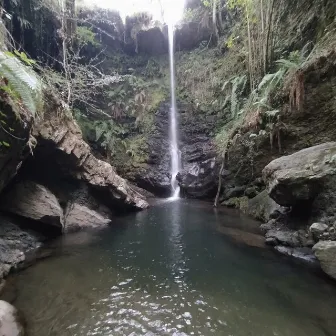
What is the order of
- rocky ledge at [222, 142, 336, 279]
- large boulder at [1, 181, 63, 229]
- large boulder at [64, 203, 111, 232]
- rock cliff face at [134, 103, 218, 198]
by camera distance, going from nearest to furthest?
rocky ledge at [222, 142, 336, 279] → large boulder at [1, 181, 63, 229] → large boulder at [64, 203, 111, 232] → rock cliff face at [134, 103, 218, 198]

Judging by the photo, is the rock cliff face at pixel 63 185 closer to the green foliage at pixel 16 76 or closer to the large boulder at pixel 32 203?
the large boulder at pixel 32 203

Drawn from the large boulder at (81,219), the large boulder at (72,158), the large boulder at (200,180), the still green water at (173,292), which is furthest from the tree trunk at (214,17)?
the still green water at (173,292)

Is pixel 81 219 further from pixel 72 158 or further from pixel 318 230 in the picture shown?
pixel 318 230

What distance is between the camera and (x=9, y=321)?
3043 mm

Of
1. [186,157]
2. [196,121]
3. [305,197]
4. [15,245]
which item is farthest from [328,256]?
[196,121]

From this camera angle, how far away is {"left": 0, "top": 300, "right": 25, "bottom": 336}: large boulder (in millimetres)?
2885

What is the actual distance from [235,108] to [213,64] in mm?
5526

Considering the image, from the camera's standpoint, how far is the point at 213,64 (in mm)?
15953

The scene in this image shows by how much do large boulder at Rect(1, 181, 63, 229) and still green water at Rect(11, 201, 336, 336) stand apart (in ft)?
2.85

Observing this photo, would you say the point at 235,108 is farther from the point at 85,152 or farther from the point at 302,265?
the point at 302,265

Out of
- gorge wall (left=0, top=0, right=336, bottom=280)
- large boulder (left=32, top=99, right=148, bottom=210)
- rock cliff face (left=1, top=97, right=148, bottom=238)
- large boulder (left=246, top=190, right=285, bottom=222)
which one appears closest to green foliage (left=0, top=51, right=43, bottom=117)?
gorge wall (left=0, top=0, right=336, bottom=280)

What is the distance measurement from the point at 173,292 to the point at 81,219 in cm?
465

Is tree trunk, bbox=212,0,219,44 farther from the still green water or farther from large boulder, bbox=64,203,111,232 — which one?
the still green water

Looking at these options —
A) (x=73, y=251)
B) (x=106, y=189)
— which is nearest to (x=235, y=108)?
(x=106, y=189)
